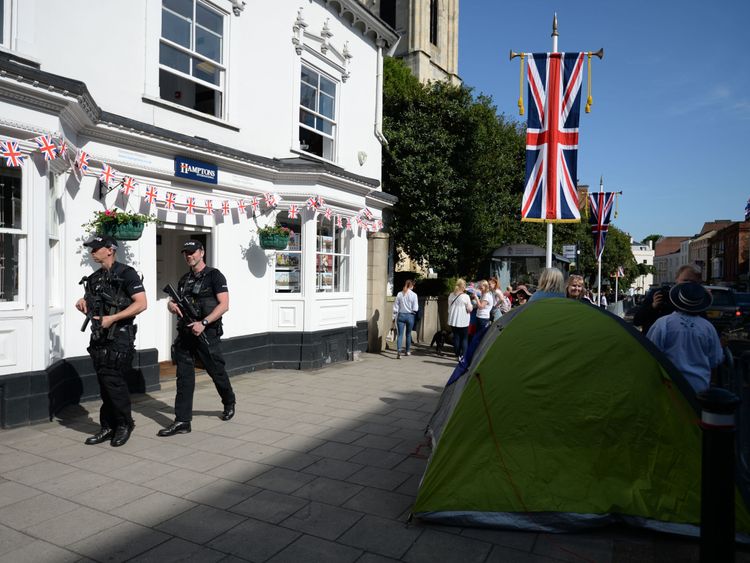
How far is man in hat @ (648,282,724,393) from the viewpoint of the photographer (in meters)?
4.17

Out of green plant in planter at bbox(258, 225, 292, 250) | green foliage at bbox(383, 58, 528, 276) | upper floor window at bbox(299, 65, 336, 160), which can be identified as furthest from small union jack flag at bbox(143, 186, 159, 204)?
green foliage at bbox(383, 58, 528, 276)

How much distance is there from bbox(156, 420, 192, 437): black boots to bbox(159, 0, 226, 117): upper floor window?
5.50m

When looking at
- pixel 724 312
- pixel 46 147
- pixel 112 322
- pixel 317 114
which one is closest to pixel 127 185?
pixel 46 147

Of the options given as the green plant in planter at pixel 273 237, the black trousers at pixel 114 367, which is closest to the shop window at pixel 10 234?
the black trousers at pixel 114 367

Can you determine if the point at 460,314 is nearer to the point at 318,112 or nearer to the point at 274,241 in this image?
the point at 274,241

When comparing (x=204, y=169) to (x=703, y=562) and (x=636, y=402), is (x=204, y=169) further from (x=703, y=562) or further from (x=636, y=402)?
(x=703, y=562)

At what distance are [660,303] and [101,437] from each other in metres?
6.09

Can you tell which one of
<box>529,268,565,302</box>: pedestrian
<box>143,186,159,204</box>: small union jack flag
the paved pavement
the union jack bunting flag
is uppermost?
the union jack bunting flag

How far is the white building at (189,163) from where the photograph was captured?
18.7 feet

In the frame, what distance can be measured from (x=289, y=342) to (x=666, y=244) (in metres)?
156

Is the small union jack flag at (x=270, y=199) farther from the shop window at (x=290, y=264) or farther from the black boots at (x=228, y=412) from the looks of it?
the black boots at (x=228, y=412)

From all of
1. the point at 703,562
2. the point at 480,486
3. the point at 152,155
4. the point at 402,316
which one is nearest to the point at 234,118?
the point at 152,155

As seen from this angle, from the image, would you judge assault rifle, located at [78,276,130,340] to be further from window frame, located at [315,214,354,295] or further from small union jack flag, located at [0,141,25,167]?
window frame, located at [315,214,354,295]

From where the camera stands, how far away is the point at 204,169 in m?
8.38
